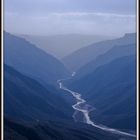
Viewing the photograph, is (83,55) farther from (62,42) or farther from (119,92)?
(119,92)

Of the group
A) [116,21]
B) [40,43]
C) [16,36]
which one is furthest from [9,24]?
[116,21]

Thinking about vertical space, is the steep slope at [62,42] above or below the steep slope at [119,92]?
above

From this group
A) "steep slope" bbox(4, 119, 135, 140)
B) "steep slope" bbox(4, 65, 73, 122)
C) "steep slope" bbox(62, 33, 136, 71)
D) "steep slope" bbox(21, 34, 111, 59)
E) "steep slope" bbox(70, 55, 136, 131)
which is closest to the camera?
"steep slope" bbox(70, 55, 136, 131)

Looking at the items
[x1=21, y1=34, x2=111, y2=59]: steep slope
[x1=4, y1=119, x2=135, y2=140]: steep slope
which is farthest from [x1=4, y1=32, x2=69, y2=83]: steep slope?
[x1=4, y1=119, x2=135, y2=140]: steep slope

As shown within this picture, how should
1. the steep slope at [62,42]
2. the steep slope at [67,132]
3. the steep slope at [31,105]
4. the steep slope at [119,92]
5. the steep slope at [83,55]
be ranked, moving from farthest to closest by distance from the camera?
the steep slope at [67,132] < the steep slope at [83,55] < the steep slope at [62,42] < the steep slope at [31,105] < the steep slope at [119,92]

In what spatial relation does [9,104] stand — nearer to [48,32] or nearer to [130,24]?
[48,32]

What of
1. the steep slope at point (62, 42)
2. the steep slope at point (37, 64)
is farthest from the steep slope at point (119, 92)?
the steep slope at point (62, 42)

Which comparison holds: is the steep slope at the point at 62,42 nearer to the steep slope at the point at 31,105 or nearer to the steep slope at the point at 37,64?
the steep slope at the point at 37,64

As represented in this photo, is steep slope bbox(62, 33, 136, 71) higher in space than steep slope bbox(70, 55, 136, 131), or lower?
higher

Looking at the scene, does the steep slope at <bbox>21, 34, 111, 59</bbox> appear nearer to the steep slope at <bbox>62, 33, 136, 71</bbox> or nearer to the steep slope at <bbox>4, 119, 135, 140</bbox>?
the steep slope at <bbox>62, 33, 136, 71</bbox>
